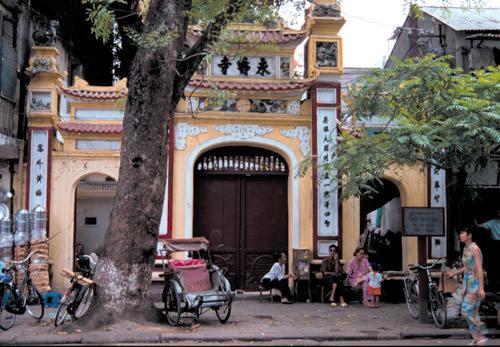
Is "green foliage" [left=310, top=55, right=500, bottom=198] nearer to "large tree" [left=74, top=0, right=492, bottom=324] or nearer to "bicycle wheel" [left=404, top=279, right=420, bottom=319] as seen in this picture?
"bicycle wheel" [left=404, top=279, right=420, bottom=319]

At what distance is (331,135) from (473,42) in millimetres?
5530

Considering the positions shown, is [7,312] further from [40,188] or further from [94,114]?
[94,114]

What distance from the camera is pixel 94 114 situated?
15711 mm

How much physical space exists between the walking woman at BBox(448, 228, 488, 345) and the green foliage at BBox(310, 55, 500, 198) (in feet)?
7.61

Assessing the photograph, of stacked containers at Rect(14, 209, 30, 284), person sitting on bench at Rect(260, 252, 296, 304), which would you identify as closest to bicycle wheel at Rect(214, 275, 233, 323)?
person sitting on bench at Rect(260, 252, 296, 304)

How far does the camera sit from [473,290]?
9078 millimetres

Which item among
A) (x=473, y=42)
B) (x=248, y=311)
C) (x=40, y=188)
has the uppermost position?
(x=473, y=42)

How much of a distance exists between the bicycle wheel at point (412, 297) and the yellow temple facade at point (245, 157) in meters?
2.71

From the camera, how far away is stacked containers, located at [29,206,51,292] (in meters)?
13.5

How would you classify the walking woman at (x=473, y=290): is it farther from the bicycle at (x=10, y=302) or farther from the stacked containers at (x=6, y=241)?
the stacked containers at (x=6, y=241)

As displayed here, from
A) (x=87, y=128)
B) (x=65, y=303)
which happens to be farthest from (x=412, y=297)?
(x=87, y=128)

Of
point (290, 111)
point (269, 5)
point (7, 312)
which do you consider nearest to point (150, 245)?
point (7, 312)

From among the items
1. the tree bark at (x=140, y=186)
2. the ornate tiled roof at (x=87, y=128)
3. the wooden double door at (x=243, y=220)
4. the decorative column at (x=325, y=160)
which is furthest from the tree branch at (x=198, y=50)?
the ornate tiled roof at (x=87, y=128)

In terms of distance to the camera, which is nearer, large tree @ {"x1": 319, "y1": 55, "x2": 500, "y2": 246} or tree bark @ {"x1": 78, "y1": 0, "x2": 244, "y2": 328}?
tree bark @ {"x1": 78, "y1": 0, "x2": 244, "y2": 328}
